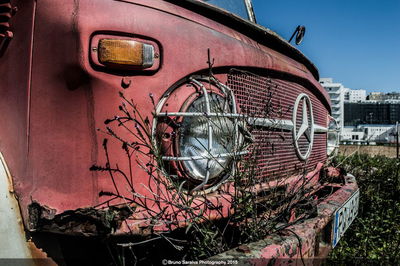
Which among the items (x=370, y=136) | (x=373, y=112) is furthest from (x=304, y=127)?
(x=373, y=112)

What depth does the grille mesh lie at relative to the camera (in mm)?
1659

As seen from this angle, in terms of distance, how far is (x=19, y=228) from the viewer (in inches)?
44.6

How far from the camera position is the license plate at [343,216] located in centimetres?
175

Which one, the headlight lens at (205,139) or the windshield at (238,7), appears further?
the windshield at (238,7)

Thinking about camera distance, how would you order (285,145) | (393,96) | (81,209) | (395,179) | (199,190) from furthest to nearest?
(393,96) < (395,179) < (285,145) < (199,190) < (81,209)

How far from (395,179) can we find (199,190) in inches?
161

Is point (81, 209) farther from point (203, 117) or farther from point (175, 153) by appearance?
point (203, 117)

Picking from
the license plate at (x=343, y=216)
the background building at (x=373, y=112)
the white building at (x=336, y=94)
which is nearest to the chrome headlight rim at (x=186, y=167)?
the license plate at (x=343, y=216)

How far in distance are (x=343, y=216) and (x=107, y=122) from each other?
1.43 metres

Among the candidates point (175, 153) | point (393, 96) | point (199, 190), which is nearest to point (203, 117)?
point (175, 153)

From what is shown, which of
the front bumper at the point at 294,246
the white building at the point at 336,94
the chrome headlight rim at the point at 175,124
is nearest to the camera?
the front bumper at the point at 294,246

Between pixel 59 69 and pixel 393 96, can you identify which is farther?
pixel 393 96

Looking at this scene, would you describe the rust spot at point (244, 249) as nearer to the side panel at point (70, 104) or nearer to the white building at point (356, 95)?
the side panel at point (70, 104)

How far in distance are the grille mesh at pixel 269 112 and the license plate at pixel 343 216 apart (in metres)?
0.32
